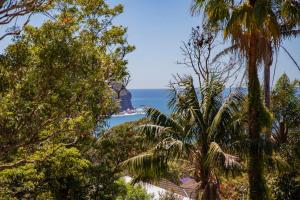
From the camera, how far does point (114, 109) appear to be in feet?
40.4

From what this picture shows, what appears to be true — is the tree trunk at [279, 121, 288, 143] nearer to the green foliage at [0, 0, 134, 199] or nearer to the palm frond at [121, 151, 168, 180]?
the palm frond at [121, 151, 168, 180]

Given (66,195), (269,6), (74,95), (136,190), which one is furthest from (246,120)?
(136,190)

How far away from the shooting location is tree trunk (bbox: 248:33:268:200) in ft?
33.0

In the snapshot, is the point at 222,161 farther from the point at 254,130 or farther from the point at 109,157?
the point at 109,157

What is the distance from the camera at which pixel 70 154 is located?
1012 centimetres

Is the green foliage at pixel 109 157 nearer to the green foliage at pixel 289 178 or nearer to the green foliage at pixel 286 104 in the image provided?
the green foliage at pixel 289 178

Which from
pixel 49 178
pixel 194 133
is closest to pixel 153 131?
pixel 194 133

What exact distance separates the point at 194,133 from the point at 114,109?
8.87 feet

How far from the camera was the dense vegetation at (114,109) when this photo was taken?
7.16 m

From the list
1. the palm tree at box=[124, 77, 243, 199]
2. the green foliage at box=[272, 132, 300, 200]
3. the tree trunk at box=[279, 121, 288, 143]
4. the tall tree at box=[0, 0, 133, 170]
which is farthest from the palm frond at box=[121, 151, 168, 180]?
the tree trunk at box=[279, 121, 288, 143]

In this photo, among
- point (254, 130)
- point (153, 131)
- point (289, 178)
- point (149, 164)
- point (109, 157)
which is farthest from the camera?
point (109, 157)

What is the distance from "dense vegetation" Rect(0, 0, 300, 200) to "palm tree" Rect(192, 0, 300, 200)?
3 cm

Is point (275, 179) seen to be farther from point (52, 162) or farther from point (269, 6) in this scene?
point (52, 162)

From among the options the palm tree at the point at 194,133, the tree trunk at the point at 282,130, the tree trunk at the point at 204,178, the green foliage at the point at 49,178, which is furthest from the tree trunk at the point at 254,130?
the tree trunk at the point at 282,130
